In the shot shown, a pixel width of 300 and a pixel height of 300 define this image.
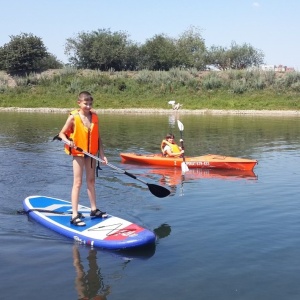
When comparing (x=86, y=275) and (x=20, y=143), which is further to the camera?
(x=20, y=143)

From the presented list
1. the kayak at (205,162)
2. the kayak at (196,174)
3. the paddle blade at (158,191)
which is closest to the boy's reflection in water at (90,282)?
the paddle blade at (158,191)

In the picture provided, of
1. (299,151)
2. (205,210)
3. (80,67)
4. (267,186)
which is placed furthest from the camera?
(80,67)

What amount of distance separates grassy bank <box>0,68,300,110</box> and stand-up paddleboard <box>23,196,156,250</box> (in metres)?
31.5

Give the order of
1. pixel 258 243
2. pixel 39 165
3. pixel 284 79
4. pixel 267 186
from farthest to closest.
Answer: pixel 284 79, pixel 39 165, pixel 267 186, pixel 258 243

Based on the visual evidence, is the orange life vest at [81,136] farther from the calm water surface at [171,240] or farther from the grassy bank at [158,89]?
the grassy bank at [158,89]

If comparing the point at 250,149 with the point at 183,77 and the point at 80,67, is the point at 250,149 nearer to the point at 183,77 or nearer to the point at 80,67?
the point at 183,77

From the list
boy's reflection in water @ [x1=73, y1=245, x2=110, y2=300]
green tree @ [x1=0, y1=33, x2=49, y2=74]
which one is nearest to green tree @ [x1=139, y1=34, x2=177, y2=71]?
green tree @ [x1=0, y1=33, x2=49, y2=74]

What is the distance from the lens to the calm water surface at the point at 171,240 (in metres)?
5.02

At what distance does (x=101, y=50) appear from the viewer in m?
50.0

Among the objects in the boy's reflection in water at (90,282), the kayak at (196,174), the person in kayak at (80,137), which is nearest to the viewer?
the boy's reflection in water at (90,282)

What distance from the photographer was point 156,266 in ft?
18.4

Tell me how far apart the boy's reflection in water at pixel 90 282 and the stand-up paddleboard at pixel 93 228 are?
349 millimetres

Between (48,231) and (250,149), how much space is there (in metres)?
11.5

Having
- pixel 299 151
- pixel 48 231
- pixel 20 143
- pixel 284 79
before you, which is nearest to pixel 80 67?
pixel 284 79
